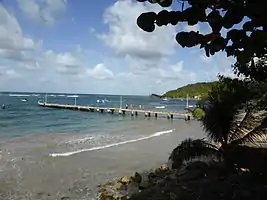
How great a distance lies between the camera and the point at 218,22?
9.64 ft

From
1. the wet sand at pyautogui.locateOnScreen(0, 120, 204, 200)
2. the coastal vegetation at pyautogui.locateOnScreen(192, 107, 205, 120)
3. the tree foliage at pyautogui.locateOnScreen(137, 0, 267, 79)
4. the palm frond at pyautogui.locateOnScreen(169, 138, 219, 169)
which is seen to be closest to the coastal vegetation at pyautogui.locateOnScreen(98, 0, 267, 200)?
the palm frond at pyautogui.locateOnScreen(169, 138, 219, 169)

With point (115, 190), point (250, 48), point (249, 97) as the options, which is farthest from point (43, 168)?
point (250, 48)

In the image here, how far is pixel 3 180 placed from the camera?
14.0 meters

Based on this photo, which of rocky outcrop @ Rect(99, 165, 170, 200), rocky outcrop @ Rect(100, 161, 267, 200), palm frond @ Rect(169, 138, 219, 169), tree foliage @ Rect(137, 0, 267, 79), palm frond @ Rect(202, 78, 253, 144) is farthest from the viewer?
rocky outcrop @ Rect(99, 165, 170, 200)

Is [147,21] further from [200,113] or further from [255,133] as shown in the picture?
[200,113]

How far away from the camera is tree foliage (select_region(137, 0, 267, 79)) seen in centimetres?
288

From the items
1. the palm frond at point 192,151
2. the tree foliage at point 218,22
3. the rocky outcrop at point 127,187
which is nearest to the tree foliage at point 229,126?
the palm frond at point 192,151

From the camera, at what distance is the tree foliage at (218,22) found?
113 inches

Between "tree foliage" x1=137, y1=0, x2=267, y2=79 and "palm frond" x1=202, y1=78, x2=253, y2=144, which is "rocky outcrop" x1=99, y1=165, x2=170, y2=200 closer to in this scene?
"palm frond" x1=202, y1=78, x2=253, y2=144

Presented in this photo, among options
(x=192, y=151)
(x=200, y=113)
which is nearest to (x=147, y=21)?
(x=192, y=151)

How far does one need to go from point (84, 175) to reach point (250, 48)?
13.1 meters

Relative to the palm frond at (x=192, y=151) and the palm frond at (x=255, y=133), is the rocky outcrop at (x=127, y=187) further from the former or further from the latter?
the palm frond at (x=255, y=133)

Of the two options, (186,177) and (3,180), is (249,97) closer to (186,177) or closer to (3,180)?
(186,177)

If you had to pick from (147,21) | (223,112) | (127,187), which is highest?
(147,21)
